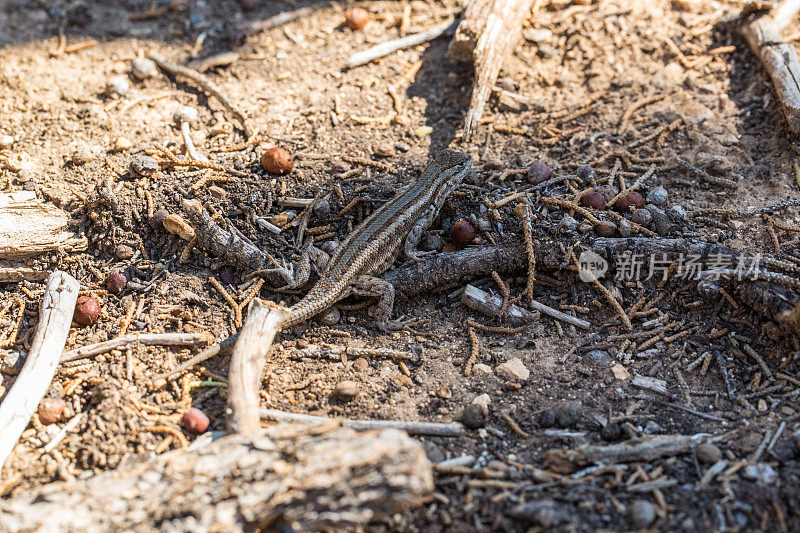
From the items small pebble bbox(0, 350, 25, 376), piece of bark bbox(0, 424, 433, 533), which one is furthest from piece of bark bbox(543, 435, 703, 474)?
small pebble bbox(0, 350, 25, 376)

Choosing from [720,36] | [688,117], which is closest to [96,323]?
[688,117]

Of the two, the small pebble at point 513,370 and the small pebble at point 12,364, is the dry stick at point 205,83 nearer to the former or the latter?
the small pebble at point 12,364

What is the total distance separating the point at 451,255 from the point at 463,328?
0.62m

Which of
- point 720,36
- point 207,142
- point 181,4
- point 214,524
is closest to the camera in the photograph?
point 214,524

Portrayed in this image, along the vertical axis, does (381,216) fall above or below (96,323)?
above

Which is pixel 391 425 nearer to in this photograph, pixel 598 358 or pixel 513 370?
pixel 513 370

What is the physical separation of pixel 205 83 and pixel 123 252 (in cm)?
242

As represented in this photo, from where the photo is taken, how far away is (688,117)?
237 inches

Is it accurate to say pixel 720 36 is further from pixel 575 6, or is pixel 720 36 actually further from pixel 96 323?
pixel 96 323

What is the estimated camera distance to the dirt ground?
371cm

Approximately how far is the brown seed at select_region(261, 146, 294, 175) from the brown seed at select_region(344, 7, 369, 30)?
2.56 meters

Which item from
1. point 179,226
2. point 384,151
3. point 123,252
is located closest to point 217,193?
point 179,226

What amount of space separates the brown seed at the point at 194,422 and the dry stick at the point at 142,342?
623mm

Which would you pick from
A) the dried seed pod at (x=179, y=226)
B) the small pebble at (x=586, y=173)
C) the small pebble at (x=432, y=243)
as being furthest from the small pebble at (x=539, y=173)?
the dried seed pod at (x=179, y=226)
